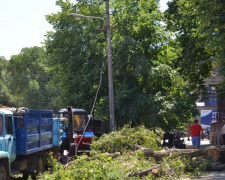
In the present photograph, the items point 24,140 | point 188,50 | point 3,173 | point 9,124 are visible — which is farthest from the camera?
point 188,50

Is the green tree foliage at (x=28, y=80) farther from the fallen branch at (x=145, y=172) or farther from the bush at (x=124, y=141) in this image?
the fallen branch at (x=145, y=172)

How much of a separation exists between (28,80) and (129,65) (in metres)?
46.2

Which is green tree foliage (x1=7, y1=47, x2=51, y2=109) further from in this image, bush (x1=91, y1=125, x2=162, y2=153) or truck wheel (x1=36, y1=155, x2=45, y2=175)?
truck wheel (x1=36, y1=155, x2=45, y2=175)

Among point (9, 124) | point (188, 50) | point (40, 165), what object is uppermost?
point (188, 50)

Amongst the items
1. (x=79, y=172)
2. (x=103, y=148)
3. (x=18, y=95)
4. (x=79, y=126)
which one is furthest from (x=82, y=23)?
(x=18, y=95)

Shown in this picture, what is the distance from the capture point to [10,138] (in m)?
13.2

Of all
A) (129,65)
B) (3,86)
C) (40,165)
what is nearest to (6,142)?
(40,165)

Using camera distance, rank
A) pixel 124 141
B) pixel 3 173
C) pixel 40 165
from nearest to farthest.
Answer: pixel 3 173 → pixel 40 165 → pixel 124 141

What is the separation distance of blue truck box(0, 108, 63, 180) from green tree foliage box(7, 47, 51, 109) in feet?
177

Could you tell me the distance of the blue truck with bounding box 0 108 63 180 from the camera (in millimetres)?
12841

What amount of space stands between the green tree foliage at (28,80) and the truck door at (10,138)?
184 ft

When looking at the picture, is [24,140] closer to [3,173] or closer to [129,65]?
[3,173]

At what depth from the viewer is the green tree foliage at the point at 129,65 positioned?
93.0ft

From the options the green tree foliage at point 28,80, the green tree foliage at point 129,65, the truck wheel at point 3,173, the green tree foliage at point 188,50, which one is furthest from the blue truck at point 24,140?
the green tree foliage at point 28,80
